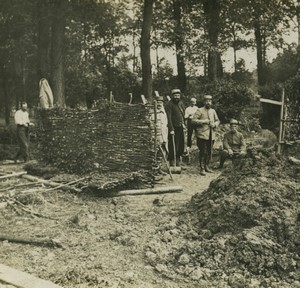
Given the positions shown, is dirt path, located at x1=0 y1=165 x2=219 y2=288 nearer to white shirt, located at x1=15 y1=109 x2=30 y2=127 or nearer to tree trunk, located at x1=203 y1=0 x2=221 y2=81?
white shirt, located at x1=15 y1=109 x2=30 y2=127

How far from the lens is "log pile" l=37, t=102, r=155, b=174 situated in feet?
31.5

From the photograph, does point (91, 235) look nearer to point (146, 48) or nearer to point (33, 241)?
point (33, 241)

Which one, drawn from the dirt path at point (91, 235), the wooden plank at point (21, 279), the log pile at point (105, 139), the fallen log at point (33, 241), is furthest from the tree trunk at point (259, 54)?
the wooden plank at point (21, 279)

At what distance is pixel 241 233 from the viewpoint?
19.0 feet

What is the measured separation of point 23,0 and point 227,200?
1588 centimetres

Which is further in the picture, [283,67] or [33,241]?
[283,67]

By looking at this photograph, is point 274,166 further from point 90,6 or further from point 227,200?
point 90,6

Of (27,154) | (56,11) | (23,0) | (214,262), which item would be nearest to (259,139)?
(27,154)

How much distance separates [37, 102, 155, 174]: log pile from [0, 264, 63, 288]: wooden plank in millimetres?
4757

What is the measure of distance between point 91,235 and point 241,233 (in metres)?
2.19

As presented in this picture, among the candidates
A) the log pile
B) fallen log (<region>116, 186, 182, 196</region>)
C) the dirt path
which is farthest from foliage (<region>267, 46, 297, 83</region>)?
the dirt path

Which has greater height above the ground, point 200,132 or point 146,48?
point 146,48

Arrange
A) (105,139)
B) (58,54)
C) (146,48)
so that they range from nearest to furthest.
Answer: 1. (105,139)
2. (58,54)
3. (146,48)

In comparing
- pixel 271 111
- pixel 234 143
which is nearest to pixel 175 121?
pixel 234 143
